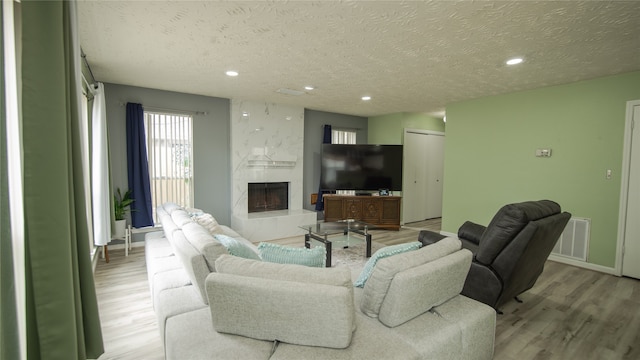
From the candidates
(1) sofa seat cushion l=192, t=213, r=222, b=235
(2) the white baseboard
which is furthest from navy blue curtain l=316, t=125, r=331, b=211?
(2) the white baseboard

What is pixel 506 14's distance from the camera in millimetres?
2248

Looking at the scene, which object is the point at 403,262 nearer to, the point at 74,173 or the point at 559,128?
the point at 74,173

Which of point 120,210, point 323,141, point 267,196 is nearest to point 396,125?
point 323,141

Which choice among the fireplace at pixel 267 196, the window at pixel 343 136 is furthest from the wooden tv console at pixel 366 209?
the window at pixel 343 136

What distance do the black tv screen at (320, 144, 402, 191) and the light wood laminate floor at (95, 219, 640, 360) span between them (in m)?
3.17

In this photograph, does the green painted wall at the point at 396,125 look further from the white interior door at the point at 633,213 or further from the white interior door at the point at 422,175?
the white interior door at the point at 633,213

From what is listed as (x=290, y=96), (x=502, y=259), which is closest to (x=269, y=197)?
(x=290, y=96)

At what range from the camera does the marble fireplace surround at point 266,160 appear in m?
5.45

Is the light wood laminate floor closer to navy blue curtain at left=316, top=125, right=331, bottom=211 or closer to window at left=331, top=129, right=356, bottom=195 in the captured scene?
navy blue curtain at left=316, top=125, right=331, bottom=211

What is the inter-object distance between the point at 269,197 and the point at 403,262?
15.0 ft

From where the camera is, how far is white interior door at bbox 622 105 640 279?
12.0 ft

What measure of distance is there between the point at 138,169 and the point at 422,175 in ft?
19.1

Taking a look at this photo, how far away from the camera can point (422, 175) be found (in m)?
7.18

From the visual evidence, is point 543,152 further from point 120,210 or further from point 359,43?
point 120,210
